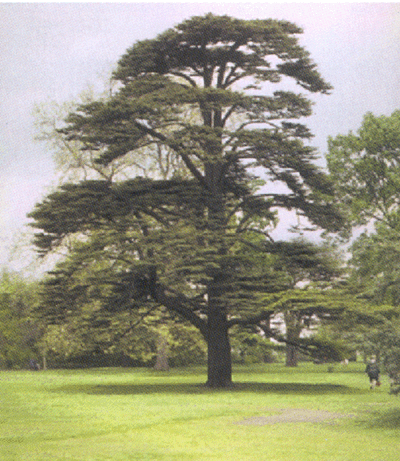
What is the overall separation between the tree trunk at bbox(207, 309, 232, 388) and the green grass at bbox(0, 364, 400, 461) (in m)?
3.09

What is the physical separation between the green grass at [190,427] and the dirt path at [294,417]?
32 cm

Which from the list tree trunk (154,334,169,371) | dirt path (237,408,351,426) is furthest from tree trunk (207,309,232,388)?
tree trunk (154,334,169,371)

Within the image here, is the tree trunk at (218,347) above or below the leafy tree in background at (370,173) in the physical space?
below

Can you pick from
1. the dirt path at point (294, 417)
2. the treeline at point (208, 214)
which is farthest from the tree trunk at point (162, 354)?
the dirt path at point (294, 417)

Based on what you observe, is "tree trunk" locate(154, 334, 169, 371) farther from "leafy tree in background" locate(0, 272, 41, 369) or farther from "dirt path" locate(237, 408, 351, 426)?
"dirt path" locate(237, 408, 351, 426)

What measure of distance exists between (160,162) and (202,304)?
14.8m

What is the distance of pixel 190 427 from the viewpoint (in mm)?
15859

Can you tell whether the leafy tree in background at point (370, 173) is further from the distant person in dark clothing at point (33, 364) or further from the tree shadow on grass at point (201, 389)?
the distant person in dark clothing at point (33, 364)

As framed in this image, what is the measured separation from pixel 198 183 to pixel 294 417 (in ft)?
45.8

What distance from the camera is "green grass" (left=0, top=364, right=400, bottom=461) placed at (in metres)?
12.2

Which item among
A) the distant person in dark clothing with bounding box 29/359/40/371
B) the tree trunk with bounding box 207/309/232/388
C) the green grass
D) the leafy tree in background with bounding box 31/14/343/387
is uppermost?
the leafy tree in background with bounding box 31/14/343/387

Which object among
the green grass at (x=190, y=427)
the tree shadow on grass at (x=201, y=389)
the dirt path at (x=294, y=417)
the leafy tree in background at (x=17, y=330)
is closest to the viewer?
the green grass at (x=190, y=427)

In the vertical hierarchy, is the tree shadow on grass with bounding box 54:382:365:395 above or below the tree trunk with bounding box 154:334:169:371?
below

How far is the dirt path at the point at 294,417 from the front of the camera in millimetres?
16531
